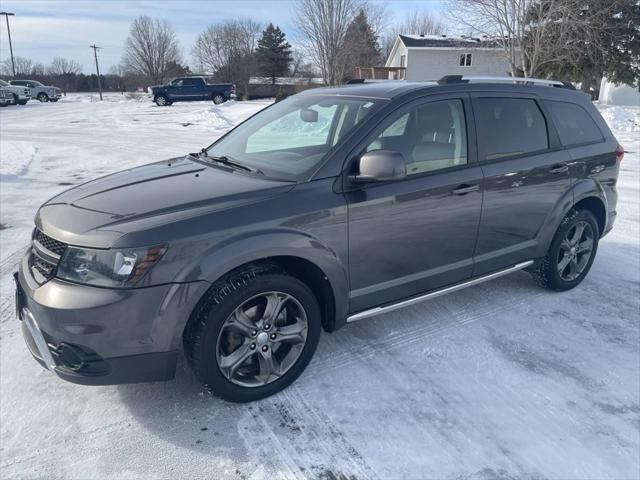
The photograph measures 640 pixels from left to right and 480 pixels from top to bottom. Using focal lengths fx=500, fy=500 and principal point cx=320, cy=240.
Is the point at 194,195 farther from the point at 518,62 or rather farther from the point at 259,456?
the point at 518,62

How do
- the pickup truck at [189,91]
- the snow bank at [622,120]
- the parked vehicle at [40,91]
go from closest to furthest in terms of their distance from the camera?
the snow bank at [622,120]
the pickup truck at [189,91]
the parked vehicle at [40,91]

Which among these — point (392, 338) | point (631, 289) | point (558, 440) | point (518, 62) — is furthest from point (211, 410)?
point (518, 62)

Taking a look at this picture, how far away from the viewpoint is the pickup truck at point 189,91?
34.0 m

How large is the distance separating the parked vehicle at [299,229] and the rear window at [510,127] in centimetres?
1

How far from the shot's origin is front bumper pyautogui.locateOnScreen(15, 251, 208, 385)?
8.13 feet

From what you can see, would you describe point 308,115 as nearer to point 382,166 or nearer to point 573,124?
point 382,166

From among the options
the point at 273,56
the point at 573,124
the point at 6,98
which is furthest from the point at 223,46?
the point at 573,124

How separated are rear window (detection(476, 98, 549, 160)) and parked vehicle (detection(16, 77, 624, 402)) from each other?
0.05ft

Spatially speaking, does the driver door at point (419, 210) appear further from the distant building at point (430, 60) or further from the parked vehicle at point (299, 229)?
the distant building at point (430, 60)

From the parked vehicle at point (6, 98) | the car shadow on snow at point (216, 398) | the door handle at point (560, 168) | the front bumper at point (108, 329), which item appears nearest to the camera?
the front bumper at point (108, 329)

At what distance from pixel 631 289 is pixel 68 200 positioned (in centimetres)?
476

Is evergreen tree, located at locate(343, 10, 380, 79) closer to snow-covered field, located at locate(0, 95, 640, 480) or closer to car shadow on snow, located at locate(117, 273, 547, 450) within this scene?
car shadow on snow, located at locate(117, 273, 547, 450)

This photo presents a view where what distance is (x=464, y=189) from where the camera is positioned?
3.61 metres

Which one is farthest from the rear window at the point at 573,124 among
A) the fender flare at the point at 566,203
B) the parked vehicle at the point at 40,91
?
the parked vehicle at the point at 40,91
